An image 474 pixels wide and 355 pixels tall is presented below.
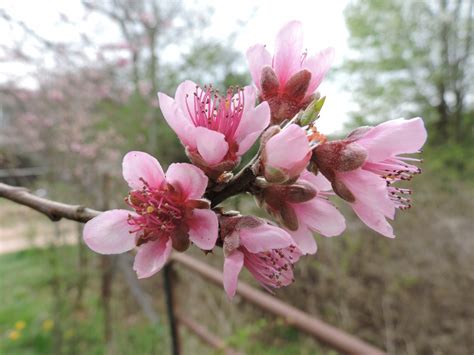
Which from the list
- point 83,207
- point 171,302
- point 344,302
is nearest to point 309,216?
point 83,207

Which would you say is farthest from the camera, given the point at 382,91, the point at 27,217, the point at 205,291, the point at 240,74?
the point at 382,91

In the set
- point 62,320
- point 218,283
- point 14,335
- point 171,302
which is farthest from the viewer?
point 14,335

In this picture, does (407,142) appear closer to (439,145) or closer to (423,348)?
(423,348)

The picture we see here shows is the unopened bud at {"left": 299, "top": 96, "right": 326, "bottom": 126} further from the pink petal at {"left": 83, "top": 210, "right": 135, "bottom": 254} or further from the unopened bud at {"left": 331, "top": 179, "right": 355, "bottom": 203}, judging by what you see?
the pink petal at {"left": 83, "top": 210, "right": 135, "bottom": 254}

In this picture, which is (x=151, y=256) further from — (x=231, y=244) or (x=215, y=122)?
(x=215, y=122)

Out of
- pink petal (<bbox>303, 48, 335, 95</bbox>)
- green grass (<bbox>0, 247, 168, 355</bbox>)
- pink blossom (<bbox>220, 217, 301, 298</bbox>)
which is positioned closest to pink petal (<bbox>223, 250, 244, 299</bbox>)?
pink blossom (<bbox>220, 217, 301, 298</bbox>)

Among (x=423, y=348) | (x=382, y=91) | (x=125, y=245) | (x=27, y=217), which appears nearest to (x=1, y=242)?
(x=27, y=217)

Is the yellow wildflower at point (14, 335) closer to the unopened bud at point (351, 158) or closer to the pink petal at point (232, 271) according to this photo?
the pink petal at point (232, 271)
